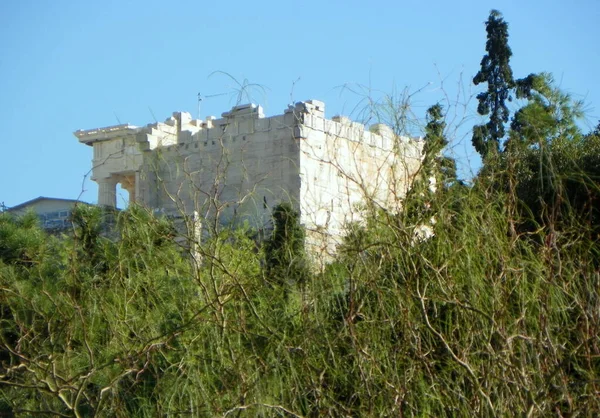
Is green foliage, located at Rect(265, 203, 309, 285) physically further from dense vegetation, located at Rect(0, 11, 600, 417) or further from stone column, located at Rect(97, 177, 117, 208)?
stone column, located at Rect(97, 177, 117, 208)

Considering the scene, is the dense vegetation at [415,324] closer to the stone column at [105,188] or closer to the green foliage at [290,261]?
the green foliage at [290,261]

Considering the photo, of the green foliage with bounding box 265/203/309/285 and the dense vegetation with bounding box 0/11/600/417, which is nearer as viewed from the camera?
the dense vegetation with bounding box 0/11/600/417

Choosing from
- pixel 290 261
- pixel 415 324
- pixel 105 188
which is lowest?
pixel 415 324

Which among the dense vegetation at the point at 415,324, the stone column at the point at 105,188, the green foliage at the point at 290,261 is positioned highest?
the stone column at the point at 105,188

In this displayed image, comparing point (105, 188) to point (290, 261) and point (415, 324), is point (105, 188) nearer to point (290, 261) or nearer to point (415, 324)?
point (290, 261)

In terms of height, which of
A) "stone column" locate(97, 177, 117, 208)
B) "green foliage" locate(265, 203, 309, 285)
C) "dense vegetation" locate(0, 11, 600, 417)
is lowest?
"dense vegetation" locate(0, 11, 600, 417)

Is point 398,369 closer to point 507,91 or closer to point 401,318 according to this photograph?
point 401,318

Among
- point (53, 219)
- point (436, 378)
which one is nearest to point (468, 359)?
point (436, 378)

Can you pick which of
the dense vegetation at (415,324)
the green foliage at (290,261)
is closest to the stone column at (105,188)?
the green foliage at (290,261)

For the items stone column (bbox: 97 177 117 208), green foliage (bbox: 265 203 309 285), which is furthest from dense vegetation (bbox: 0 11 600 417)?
stone column (bbox: 97 177 117 208)

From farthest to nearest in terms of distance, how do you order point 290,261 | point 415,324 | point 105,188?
point 105,188 → point 290,261 → point 415,324

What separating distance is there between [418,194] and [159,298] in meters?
1.26

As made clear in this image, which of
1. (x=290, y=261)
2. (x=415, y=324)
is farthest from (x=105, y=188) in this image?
(x=415, y=324)

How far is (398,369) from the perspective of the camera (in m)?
3.67
